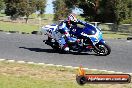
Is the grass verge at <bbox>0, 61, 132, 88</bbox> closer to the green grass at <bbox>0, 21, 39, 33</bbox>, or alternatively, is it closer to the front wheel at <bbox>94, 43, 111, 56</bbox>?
the front wheel at <bbox>94, 43, 111, 56</bbox>

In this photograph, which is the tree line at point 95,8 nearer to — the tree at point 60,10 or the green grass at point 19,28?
the tree at point 60,10

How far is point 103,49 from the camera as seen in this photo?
15.9m

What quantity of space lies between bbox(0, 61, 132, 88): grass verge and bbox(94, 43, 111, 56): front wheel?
454 centimetres

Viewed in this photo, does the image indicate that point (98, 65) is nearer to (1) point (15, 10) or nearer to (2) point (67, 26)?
(2) point (67, 26)

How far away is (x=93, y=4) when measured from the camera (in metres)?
72.6

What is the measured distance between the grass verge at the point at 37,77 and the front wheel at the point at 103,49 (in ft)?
14.9

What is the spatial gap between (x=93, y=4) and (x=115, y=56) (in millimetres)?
57689

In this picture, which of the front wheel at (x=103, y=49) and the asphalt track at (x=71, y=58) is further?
the front wheel at (x=103, y=49)

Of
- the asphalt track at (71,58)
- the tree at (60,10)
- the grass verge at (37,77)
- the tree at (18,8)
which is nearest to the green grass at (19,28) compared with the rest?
the asphalt track at (71,58)

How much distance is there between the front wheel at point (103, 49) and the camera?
620 inches

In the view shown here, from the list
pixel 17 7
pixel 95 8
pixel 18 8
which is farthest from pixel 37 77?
pixel 17 7

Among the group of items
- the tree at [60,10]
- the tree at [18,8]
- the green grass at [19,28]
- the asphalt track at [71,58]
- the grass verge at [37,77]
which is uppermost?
the grass verge at [37,77]

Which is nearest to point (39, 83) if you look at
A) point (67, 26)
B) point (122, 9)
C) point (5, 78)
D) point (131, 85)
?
point (5, 78)

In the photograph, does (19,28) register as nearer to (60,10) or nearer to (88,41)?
(88,41)
